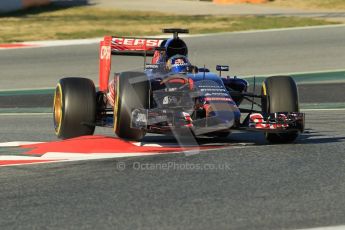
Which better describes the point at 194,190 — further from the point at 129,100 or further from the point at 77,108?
the point at 77,108

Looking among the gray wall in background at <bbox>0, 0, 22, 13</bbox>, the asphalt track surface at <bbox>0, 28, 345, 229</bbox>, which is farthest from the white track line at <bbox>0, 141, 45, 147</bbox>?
the gray wall in background at <bbox>0, 0, 22, 13</bbox>

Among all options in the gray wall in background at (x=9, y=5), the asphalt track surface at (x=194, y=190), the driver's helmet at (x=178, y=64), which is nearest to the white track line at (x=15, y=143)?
the asphalt track surface at (x=194, y=190)

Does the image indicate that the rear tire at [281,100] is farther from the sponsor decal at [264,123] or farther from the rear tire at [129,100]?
the rear tire at [129,100]

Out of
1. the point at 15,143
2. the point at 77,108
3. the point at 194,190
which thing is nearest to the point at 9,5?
the point at 15,143

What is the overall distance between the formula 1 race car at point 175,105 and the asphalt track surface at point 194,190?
0.29 m

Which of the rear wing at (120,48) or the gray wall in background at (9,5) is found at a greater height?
the gray wall in background at (9,5)

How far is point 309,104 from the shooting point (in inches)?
559

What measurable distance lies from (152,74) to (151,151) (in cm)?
134

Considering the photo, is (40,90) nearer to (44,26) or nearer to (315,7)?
(44,26)

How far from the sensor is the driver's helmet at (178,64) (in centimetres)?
1005

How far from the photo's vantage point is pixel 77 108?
31.5ft

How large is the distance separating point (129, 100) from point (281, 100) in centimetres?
158

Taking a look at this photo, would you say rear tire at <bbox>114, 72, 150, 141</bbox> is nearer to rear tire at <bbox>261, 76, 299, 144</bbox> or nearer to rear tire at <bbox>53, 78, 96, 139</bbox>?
rear tire at <bbox>53, 78, 96, 139</bbox>

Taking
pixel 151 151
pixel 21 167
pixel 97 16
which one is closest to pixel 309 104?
pixel 151 151
